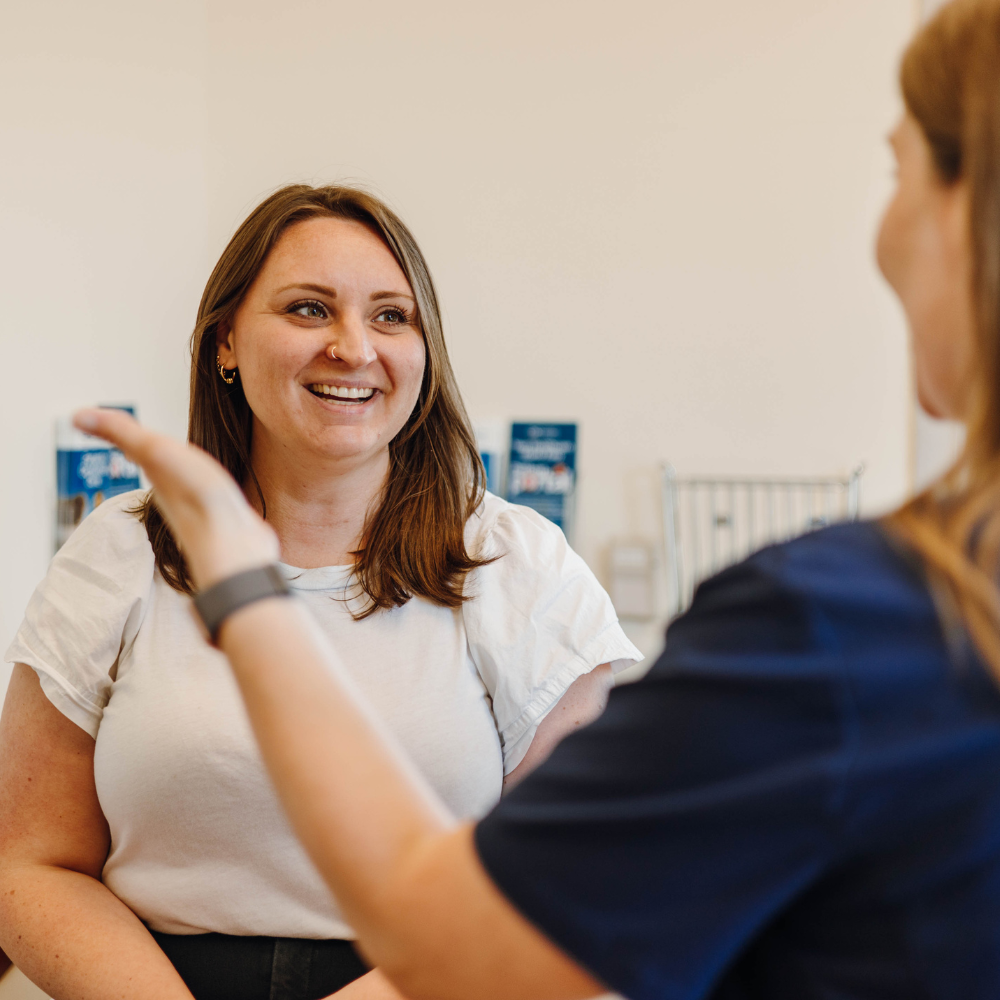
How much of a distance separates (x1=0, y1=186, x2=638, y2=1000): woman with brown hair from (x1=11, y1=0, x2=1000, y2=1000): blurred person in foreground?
54 cm

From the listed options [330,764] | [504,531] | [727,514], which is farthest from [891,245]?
[727,514]

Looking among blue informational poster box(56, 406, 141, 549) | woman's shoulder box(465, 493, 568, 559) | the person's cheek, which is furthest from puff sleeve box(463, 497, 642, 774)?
blue informational poster box(56, 406, 141, 549)

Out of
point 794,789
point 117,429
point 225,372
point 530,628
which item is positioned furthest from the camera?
point 225,372

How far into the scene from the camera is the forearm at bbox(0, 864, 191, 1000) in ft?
3.09

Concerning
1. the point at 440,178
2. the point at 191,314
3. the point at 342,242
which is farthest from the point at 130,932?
the point at 440,178

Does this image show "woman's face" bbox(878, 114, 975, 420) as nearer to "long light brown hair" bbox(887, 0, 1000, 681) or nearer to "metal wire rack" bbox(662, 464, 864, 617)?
"long light brown hair" bbox(887, 0, 1000, 681)

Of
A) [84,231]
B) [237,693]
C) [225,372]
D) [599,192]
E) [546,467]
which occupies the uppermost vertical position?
[599,192]

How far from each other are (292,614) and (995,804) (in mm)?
361

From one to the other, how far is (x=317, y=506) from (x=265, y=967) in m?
0.52

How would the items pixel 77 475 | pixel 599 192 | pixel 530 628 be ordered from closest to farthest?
pixel 530 628
pixel 77 475
pixel 599 192

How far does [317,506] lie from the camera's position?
1.18 meters

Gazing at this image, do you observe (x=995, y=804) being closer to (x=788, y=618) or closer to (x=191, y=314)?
(x=788, y=618)

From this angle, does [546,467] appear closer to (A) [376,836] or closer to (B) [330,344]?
(B) [330,344]

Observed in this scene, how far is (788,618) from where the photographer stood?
1.39 feet
